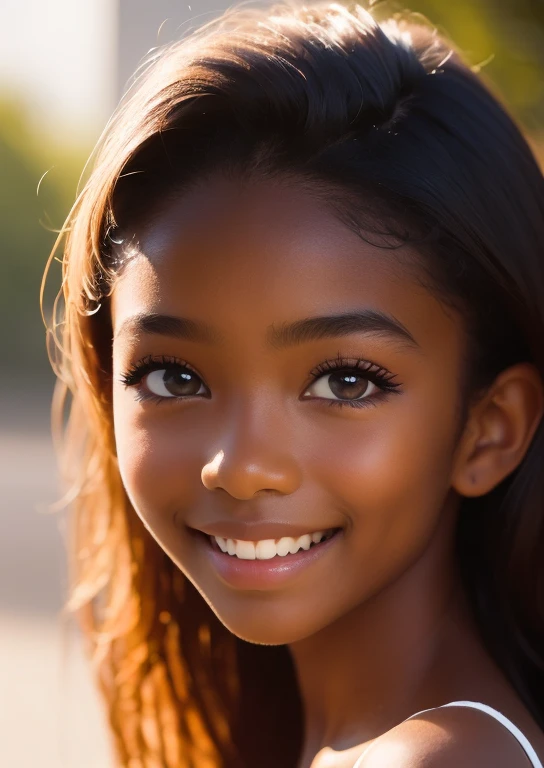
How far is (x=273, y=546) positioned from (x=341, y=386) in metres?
0.26

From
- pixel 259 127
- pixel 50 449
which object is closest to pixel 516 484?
pixel 259 127

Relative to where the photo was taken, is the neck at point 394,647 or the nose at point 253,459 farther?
the neck at point 394,647

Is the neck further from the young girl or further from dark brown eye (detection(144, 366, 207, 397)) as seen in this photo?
dark brown eye (detection(144, 366, 207, 397))

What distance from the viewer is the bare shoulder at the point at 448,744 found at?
60.0 inches

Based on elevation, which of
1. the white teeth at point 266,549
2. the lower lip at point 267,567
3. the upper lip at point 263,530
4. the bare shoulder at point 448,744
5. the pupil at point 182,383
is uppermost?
the pupil at point 182,383

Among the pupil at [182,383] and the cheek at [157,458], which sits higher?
the pupil at [182,383]

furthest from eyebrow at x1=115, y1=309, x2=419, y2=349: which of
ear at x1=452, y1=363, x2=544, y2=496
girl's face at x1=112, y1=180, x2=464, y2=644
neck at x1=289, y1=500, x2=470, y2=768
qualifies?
neck at x1=289, y1=500, x2=470, y2=768

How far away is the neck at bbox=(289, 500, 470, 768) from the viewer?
186cm

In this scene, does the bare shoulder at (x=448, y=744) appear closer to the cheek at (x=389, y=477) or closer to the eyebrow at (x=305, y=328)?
the cheek at (x=389, y=477)

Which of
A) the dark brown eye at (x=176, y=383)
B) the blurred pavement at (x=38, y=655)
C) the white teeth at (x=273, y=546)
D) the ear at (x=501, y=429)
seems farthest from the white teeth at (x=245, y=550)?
the blurred pavement at (x=38, y=655)

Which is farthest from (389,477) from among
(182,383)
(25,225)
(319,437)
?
(25,225)

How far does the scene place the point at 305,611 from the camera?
5.63 ft

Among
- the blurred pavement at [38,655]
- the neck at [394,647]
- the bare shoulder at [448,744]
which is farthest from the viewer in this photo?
the blurred pavement at [38,655]

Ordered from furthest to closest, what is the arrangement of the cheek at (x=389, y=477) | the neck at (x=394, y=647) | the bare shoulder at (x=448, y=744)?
the neck at (x=394, y=647) → the cheek at (x=389, y=477) → the bare shoulder at (x=448, y=744)
